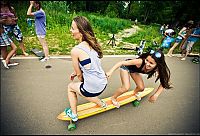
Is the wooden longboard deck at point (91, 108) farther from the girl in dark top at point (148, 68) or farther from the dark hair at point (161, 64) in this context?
the dark hair at point (161, 64)

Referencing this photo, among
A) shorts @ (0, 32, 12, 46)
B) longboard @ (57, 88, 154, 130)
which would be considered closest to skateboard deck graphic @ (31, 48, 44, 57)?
shorts @ (0, 32, 12, 46)

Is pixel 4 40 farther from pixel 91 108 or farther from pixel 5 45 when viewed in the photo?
pixel 91 108

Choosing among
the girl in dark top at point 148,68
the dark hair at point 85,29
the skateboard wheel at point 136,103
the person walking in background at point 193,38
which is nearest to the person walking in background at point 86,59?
the dark hair at point 85,29

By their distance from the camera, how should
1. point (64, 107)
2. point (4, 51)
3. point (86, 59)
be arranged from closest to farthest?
point (86, 59), point (64, 107), point (4, 51)

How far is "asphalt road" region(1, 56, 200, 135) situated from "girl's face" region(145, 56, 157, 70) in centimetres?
105

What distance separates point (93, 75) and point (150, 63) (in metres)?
0.90

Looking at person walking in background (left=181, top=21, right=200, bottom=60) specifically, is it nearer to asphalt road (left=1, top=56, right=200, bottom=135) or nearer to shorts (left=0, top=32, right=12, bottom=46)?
asphalt road (left=1, top=56, right=200, bottom=135)

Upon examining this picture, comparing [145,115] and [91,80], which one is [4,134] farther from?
[145,115]

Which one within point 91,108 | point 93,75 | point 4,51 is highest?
point 93,75

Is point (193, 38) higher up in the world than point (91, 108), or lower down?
higher up

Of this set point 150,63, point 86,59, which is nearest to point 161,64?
point 150,63

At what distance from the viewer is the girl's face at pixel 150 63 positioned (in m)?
2.83

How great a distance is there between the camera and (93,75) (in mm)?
2551

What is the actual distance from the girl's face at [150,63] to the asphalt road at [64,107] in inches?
41.3
